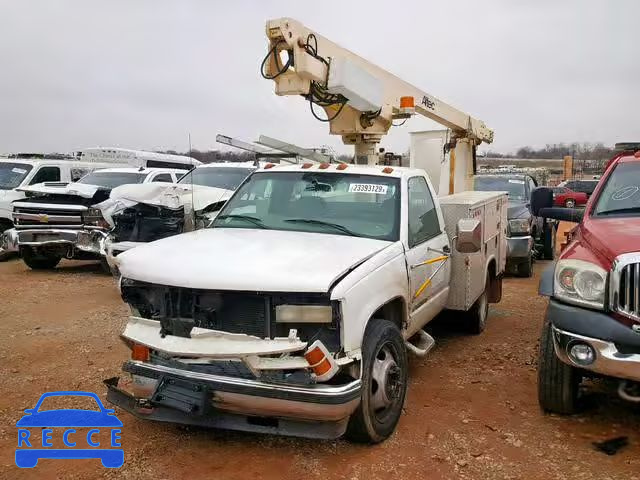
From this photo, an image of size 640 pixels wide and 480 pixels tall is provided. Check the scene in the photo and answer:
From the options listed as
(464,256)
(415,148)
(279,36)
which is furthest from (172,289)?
(415,148)

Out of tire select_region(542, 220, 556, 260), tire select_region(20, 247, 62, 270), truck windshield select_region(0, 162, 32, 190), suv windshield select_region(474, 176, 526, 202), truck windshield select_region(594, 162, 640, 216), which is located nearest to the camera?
truck windshield select_region(594, 162, 640, 216)

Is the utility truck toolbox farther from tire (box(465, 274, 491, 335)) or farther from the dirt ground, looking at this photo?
the dirt ground

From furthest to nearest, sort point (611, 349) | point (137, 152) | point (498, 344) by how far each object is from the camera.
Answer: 1. point (137, 152)
2. point (498, 344)
3. point (611, 349)

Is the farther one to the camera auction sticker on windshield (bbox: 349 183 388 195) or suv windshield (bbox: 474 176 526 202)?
suv windshield (bbox: 474 176 526 202)

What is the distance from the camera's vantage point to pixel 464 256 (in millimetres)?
5465

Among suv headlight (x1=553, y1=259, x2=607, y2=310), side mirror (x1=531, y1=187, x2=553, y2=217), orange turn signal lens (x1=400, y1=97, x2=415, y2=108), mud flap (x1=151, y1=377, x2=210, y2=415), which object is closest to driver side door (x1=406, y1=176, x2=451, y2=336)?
side mirror (x1=531, y1=187, x2=553, y2=217)

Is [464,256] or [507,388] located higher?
[464,256]

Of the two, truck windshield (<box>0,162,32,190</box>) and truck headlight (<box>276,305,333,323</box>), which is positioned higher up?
truck windshield (<box>0,162,32,190</box>)

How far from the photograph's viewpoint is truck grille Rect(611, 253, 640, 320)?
3.36 metres

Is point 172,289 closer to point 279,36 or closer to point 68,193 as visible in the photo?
point 279,36

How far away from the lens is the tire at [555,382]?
399 centimetres

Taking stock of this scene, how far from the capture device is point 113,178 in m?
11.3

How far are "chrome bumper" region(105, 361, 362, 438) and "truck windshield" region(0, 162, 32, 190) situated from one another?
9.92 meters

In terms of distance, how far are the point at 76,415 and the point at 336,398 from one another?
210cm
